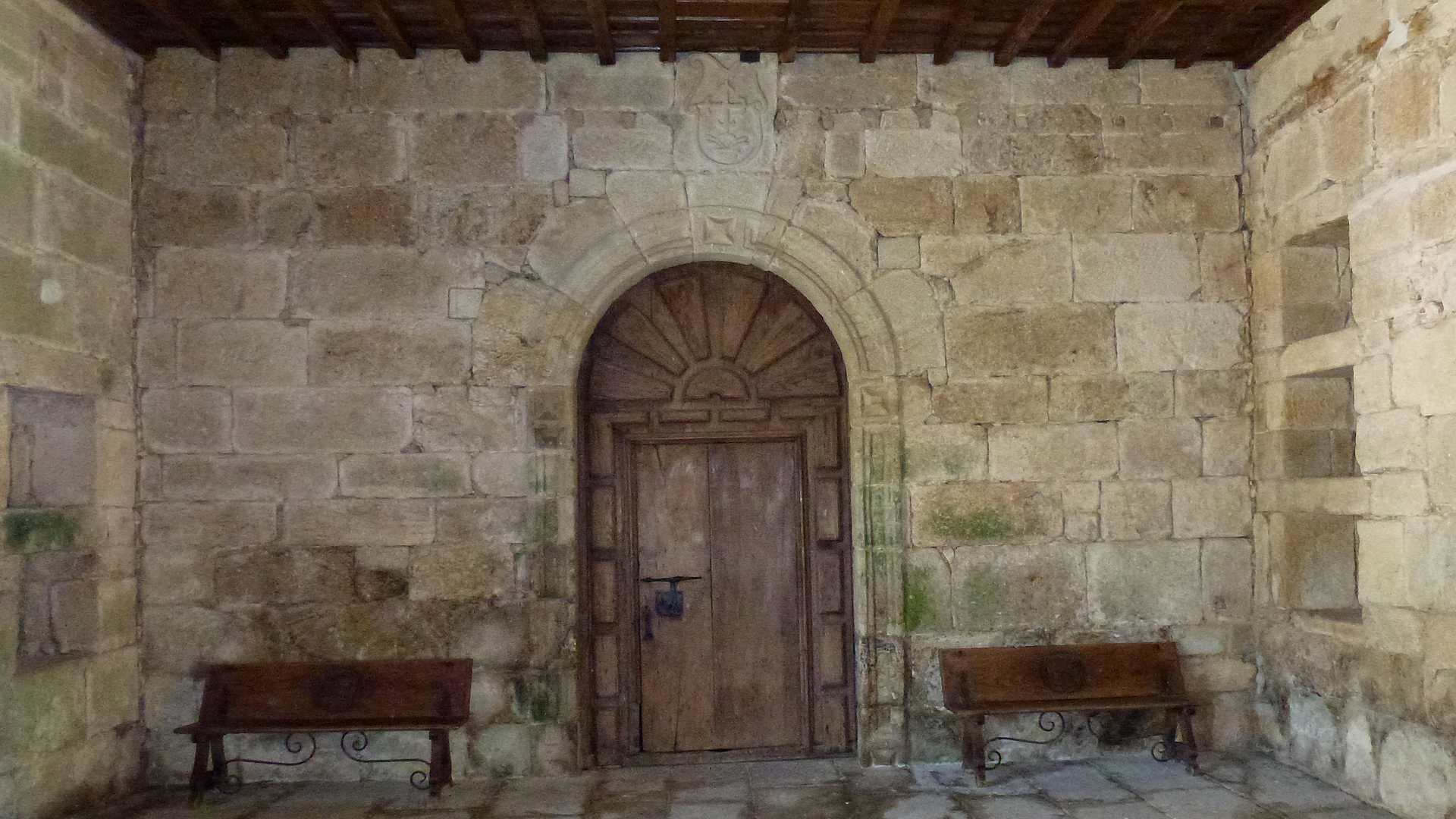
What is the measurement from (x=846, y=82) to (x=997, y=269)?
1048 millimetres

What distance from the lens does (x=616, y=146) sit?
409cm

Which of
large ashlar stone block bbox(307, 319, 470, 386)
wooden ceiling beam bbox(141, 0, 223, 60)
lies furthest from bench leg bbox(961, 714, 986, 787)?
wooden ceiling beam bbox(141, 0, 223, 60)

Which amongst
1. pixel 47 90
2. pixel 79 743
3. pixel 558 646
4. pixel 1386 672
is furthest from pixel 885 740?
pixel 47 90

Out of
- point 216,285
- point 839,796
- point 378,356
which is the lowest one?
point 839,796

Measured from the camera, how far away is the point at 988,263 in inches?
164

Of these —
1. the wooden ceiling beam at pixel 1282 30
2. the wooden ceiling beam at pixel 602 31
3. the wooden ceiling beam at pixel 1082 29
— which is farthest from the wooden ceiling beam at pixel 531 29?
the wooden ceiling beam at pixel 1282 30

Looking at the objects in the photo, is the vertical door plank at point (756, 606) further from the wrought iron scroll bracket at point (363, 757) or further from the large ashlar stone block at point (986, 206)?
the large ashlar stone block at point (986, 206)

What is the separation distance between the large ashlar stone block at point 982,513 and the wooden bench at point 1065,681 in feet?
1.54

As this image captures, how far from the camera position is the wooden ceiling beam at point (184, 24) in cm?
354

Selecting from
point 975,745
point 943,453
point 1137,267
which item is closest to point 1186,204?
point 1137,267

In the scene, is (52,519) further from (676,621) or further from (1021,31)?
(1021,31)

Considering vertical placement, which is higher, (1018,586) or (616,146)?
(616,146)

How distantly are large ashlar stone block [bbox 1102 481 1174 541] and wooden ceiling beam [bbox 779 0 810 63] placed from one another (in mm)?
2287

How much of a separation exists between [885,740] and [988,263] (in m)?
2.08
